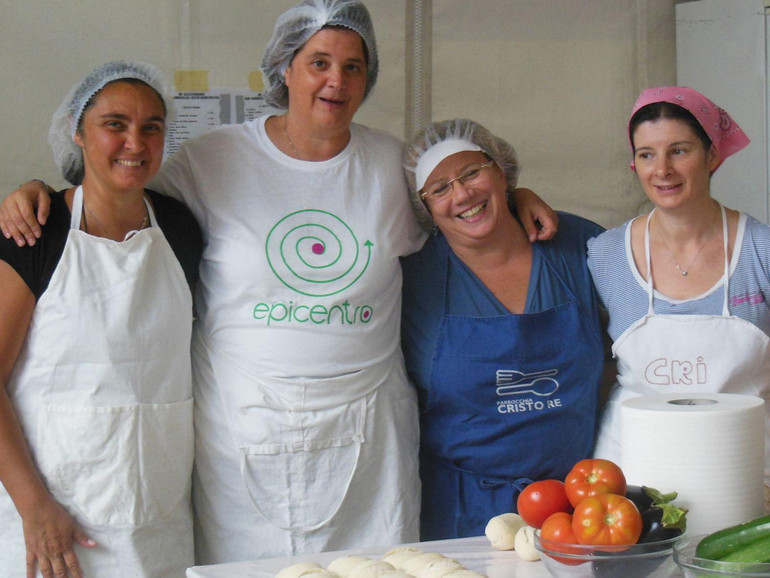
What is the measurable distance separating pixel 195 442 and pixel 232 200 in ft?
1.86

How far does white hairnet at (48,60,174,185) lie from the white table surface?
94cm

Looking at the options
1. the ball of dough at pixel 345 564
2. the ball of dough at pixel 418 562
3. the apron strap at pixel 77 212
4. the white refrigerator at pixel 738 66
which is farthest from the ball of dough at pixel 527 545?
the white refrigerator at pixel 738 66

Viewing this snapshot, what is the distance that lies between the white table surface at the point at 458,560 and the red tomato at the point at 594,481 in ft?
0.54

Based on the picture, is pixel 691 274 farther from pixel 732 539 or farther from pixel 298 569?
pixel 298 569

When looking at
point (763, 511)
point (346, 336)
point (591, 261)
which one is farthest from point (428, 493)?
point (763, 511)

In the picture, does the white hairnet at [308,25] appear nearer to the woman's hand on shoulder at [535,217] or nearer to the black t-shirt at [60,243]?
the black t-shirt at [60,243]

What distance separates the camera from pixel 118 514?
75.6 inches

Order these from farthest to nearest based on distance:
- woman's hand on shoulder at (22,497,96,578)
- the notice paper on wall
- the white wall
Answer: the notice paper on wall → the white wall → woman's hand on shoulder at (22,497,96,578)

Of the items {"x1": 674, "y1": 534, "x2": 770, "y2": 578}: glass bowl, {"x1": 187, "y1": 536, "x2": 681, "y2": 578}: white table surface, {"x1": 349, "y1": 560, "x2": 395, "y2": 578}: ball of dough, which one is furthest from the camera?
{"x1": 187, "y1": 536, "x2": 681, "y2": 578}: white table surface

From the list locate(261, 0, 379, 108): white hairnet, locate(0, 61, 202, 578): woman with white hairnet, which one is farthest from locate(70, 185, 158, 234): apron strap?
locate(261, 0, 379, 108): white hairnet

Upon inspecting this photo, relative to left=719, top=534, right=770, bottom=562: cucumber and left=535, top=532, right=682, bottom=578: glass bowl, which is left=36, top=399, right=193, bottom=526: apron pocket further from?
left=719, top=534, right=770, bottom=562: cucumber

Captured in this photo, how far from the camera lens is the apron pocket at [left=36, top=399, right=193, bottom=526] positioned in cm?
188

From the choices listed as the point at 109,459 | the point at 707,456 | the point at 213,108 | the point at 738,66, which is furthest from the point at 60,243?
the point at 738,66

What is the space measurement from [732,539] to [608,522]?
0.17 meters
